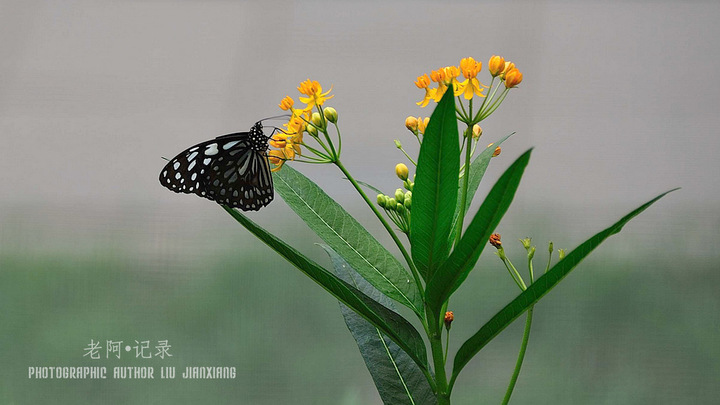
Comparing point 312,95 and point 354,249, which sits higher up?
point 312,95

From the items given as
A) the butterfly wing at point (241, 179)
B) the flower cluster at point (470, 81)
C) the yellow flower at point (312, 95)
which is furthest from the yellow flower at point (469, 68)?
the butterfly wing at point (241, 179)

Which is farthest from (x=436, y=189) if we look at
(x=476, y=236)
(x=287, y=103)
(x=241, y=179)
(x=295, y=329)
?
(x=295, y=329)

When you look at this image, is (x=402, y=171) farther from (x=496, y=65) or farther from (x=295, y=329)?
(x=295, y=329)

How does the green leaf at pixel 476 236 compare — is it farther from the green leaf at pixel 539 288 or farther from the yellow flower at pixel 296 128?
the yellow flower at pixel 296 128

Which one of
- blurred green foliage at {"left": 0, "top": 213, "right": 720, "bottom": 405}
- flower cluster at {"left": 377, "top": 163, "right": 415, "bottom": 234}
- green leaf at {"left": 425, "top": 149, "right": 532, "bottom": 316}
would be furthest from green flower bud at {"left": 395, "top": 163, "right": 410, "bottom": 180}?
blurred green foliage at {"left": 0, "top": 213, "right": 720, "bottom": 405}

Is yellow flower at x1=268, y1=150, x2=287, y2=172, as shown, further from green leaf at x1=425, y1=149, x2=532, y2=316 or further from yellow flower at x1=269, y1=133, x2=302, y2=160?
green leaf at x1=425, y1=149, x2=532, y2=316
